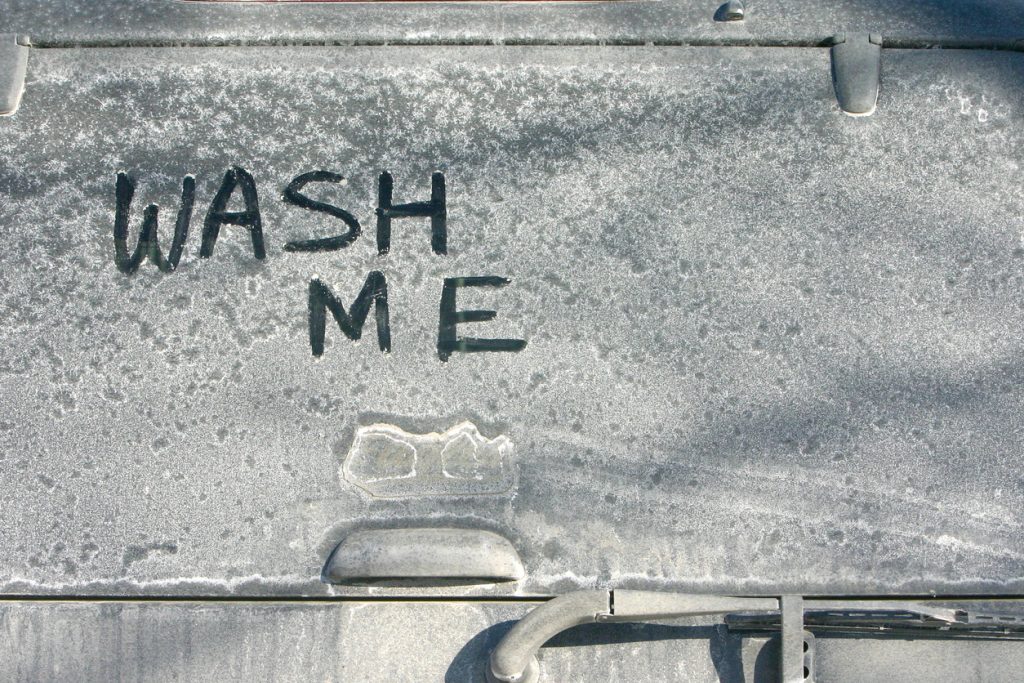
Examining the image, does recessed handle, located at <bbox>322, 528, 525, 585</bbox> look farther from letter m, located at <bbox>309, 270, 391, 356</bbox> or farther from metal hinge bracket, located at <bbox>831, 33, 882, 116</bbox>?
metal hinge bracket, located at <bbox>831, 33, 882, 116</bbox>

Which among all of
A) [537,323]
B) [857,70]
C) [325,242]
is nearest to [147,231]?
[325,242]

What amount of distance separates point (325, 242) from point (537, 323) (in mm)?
283

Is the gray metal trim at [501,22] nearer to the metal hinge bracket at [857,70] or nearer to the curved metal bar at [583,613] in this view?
the metal hinge bracket at [857,70]

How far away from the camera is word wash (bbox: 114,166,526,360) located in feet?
3.90

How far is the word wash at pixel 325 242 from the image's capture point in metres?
1.19

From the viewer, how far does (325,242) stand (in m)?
1.23

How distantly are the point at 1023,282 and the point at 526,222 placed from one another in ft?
1.99

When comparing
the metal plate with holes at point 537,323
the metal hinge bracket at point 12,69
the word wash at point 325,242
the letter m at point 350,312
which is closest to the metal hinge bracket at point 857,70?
the metal plate with holes at point 537,323

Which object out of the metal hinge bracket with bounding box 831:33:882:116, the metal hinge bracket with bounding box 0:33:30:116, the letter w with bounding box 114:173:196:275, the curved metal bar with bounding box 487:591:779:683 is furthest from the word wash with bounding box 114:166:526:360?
the metal hinge bracket with bounding box 831:33:882:116

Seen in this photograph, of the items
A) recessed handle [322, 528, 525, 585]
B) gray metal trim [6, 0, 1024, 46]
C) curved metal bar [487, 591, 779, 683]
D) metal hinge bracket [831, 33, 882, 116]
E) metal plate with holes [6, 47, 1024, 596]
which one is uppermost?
gray metal trim [6, 0, 1024, 46]

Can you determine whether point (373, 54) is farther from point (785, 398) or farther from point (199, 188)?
point (785, 398)

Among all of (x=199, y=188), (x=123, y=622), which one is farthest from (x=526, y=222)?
(x=123, y=622)

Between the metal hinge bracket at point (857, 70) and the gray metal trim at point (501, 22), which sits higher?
the gray metal trim at point (501, 22)

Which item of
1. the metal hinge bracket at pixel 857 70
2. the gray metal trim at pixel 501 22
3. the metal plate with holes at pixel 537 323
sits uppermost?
the gray metal trim at pixel 501 22
